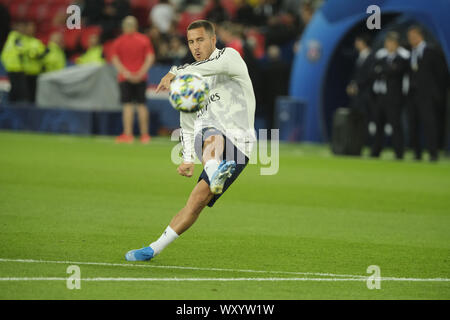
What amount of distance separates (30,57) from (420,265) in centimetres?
1970

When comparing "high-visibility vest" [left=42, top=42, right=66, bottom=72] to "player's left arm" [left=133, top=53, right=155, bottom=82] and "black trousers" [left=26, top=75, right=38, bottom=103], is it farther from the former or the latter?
"player's left arm" [left=133, top=53, right=155, bottom=82]

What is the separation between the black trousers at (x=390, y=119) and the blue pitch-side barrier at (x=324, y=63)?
3.20m

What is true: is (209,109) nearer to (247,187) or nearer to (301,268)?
(301,268)

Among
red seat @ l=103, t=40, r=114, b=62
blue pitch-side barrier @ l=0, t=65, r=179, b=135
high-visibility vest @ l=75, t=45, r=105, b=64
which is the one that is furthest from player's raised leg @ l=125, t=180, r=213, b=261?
red seat @ l=103, t=40, r=114, b=62

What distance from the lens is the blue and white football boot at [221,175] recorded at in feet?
24.5

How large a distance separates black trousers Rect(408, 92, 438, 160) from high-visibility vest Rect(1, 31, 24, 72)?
11013mm

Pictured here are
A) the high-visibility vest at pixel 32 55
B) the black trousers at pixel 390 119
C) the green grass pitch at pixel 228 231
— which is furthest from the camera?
the high-visibility vest at pixel 32 55

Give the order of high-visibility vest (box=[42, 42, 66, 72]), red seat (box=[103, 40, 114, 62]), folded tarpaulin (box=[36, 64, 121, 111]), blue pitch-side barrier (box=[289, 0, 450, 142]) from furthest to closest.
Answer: red seat (box=[103, 40, 114, 62]), high-visibility vest (box=[42, 42, 66, 72]), folded tarpaulin (box=[36, 64, 121, 111]), blue pitch-side barrier (box=[289, 0, 450, 142])

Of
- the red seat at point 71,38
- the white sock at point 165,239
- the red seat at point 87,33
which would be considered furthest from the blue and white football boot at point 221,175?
the red seat at point 87,33

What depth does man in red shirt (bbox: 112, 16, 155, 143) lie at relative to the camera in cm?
2220

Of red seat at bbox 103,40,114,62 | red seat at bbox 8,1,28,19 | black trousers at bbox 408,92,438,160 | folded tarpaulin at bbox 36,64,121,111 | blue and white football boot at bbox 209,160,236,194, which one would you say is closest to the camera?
blue and white football boot at bbox 209,160,236,194

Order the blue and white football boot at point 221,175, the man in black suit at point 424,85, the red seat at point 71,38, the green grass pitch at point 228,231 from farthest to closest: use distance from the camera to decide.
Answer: the red seat at point 71,38
the man in black suit at point 424,85
the blue and white football boot at point 221,175
the green grass pitch at point 228,231

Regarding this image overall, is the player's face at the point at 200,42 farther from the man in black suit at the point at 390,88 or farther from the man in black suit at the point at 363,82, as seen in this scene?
the man in black suit at the point at 363,82
